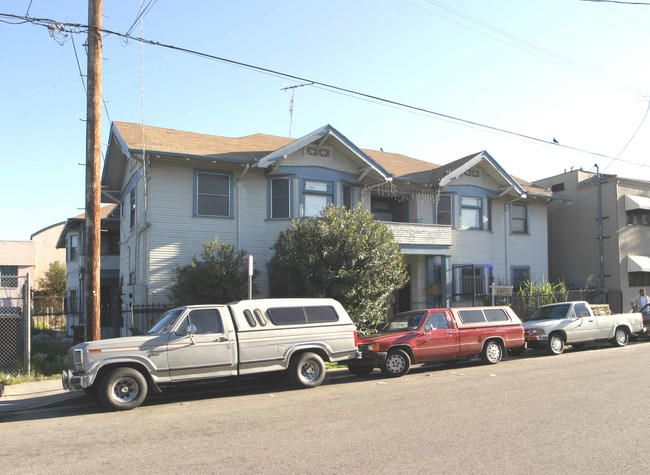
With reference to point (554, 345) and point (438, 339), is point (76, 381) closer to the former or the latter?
point (438, 339)

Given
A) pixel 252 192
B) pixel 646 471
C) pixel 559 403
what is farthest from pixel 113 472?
pixel 252 192

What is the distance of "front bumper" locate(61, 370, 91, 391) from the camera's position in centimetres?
900

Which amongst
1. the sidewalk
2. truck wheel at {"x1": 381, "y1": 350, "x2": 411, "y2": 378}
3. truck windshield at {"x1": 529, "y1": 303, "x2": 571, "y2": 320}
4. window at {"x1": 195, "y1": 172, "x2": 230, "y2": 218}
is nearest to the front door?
the sidewalk

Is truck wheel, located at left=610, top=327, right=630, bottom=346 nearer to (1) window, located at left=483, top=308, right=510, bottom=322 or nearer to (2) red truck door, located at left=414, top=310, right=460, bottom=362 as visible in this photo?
(1) window, located at left=483, top=308, right=510, bottom=322

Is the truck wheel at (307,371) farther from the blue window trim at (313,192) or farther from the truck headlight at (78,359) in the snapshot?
the blue window trim at (313,192)

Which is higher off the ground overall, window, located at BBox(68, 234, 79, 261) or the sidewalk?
window, located at BBox(68, 234, 79, 261)

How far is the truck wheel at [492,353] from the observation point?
13.8 metres

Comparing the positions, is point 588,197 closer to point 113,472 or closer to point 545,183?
point 545,183

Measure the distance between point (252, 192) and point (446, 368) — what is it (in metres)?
8.83

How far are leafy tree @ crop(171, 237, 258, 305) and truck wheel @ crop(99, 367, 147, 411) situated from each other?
236 inches

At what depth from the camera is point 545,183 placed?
1174 inches

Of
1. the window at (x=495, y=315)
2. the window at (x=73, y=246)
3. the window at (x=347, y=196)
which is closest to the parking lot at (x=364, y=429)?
the window at (x=495, y=315)

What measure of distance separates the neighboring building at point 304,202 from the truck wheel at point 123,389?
6585mm


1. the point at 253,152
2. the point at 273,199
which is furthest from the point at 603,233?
the point at 253,152
